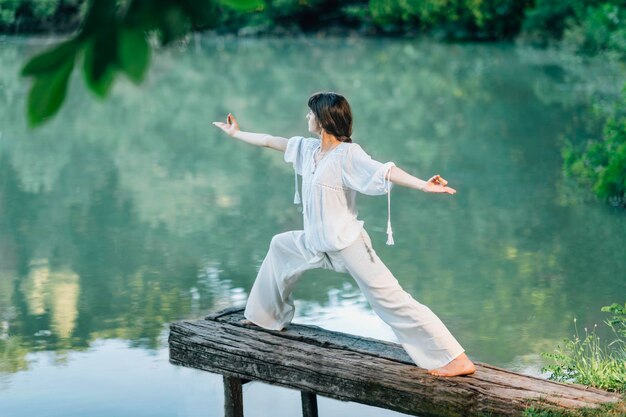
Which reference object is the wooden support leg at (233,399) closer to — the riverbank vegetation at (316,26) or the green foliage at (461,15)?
the riverbank vegetation at (316,26)

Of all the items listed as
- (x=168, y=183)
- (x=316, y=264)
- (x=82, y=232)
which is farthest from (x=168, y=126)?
(x=316, y=264)

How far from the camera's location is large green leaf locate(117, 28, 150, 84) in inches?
64.0

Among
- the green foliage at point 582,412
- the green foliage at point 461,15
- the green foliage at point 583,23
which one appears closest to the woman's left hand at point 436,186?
the green foliage at point 582,412

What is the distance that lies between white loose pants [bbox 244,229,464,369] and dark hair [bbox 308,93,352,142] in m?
0.44

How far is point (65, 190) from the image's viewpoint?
11.9m

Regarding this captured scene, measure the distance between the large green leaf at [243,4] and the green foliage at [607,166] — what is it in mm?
8792

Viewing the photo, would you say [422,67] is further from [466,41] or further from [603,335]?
[603,335]

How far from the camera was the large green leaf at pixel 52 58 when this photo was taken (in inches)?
64.8

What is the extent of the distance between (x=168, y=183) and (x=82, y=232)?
2.37 m

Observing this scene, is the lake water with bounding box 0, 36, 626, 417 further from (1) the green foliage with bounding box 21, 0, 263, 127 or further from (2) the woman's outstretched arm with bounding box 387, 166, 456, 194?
(2) the woman's outstretched arm with bounding box 387, 166, 456, 194

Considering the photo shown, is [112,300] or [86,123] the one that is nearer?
[112,300]

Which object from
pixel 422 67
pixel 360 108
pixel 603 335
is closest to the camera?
pixel 603 335

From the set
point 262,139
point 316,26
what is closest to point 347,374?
point 262,139

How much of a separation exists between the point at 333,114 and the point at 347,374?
3.44ft
